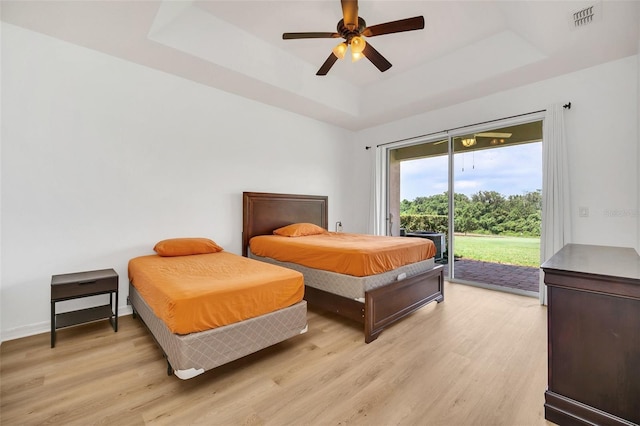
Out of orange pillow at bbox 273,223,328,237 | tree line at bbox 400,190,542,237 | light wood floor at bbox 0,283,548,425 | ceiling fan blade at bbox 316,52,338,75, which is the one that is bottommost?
light wood floor at bbox 0,283,548,425

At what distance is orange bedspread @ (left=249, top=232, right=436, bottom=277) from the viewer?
2.58 meters

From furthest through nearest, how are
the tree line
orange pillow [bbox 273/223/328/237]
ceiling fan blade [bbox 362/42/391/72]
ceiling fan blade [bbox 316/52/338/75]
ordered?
orange pillow [bbox 273/223/328/237] → the tree line → ceiling fan blade [bbox 316/52/338/75] → ceiling fan blade [bbox 362/42/391/72]

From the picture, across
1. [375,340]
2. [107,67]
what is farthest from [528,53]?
[107,67]

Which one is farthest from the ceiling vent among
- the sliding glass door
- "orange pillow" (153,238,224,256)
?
"orange pillow" (153,238,224,256)

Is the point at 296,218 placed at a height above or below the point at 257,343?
above

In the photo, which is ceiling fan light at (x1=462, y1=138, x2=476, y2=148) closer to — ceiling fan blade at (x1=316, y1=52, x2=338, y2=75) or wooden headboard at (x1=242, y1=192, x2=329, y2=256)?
wooden headboard at (x1=242, y1=192, x2=329, y2=256)

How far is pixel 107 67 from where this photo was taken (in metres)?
2.96

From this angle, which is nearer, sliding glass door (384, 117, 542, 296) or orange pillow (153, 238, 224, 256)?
orange pillow (153, 238, 224, 256)

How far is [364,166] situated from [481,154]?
6.86ft

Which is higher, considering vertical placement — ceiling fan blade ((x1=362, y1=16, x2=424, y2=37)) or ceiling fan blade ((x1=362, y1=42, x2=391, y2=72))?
ceiling fan blade ((x1=362, y1=16, x2=424, y2=37))

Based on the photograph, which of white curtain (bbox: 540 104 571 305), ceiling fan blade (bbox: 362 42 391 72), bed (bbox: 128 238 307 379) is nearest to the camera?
bed (bbox: 128 238 307 379)

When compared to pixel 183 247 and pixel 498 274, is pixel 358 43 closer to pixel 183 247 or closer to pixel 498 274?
pixel 183 247

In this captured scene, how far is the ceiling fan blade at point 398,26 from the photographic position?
2314 mm

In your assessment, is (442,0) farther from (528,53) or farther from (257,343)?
(257,343)
